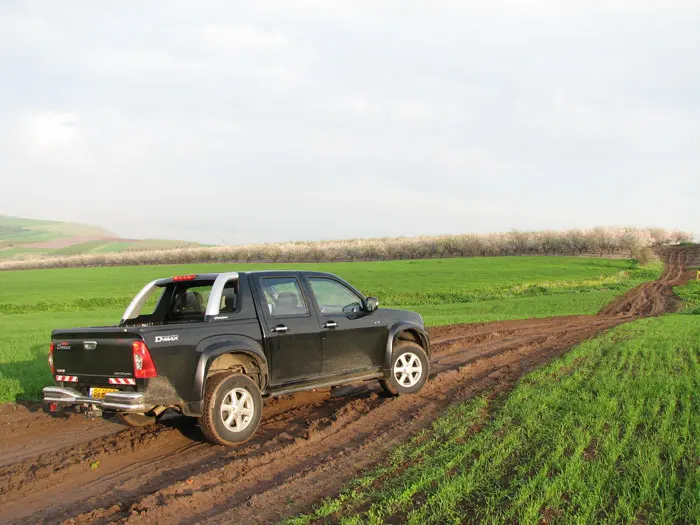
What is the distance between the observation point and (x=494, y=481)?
4750 millimetres

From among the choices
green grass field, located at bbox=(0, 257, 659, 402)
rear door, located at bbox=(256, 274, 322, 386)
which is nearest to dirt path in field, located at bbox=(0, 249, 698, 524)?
rear door, located at bbox=(256, 274, 322, 386)

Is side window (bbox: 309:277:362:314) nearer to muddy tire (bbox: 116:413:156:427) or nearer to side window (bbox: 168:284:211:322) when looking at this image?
side window (bbox: 168:284:211:322)

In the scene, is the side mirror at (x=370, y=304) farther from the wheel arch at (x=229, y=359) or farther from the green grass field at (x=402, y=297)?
the green grass field at (x=402, y=297)

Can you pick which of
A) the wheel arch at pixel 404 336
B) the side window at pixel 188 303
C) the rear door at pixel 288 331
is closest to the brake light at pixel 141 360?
the rear door at pixel 288 331

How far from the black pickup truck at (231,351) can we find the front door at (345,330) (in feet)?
0.05

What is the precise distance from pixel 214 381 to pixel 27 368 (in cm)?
742

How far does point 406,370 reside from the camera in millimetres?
8695

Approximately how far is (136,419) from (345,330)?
2.97 meters

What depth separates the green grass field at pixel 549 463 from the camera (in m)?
4.20

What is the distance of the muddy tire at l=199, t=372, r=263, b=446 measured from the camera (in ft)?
20.4

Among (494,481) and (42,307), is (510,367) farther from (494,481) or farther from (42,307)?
(42,307)

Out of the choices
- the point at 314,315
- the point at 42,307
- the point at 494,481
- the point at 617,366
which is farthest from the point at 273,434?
the point at 42,307

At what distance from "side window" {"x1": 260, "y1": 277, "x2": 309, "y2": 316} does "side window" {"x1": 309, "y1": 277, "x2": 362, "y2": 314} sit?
31cm

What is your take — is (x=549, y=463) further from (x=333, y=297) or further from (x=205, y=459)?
(x=333, y=297)
